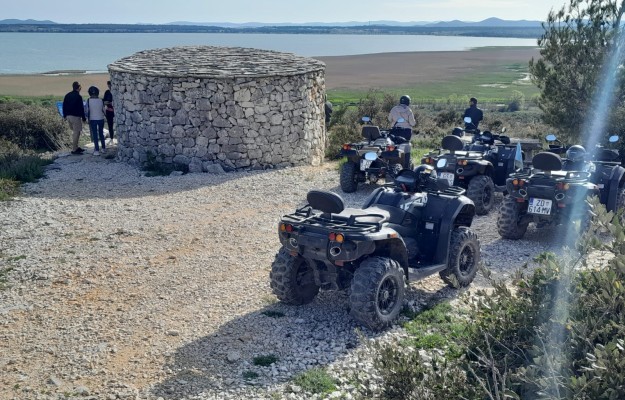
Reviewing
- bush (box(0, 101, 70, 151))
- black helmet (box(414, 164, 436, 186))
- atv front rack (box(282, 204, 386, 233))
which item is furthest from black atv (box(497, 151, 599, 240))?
bush (box(0, 101, 70, 151))

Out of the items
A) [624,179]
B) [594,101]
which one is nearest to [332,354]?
[624,179]

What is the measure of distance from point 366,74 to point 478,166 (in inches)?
2075

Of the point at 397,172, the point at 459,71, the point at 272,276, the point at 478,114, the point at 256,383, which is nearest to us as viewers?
the point at 256,383

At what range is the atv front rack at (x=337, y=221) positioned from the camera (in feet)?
21.6

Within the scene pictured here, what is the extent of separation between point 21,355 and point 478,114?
1134 cm

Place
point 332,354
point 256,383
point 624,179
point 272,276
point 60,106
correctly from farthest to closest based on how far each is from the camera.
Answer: point 60,106 → point 624,179 → point 272,276 → point 332,354 → point 256,383

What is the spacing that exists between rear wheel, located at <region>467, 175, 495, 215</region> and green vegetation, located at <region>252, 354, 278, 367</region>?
6037mm

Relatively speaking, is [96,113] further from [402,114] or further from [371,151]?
[371,151]

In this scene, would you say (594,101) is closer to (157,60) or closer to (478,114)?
(478,114)

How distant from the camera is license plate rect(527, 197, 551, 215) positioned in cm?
938

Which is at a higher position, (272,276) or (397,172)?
(397,172)

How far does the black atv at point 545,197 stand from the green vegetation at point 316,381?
15.8ft

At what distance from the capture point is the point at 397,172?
312 inches

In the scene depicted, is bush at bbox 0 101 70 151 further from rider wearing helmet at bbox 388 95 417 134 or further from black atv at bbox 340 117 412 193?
rider wearing helmet at bbox 388 95 417 134
